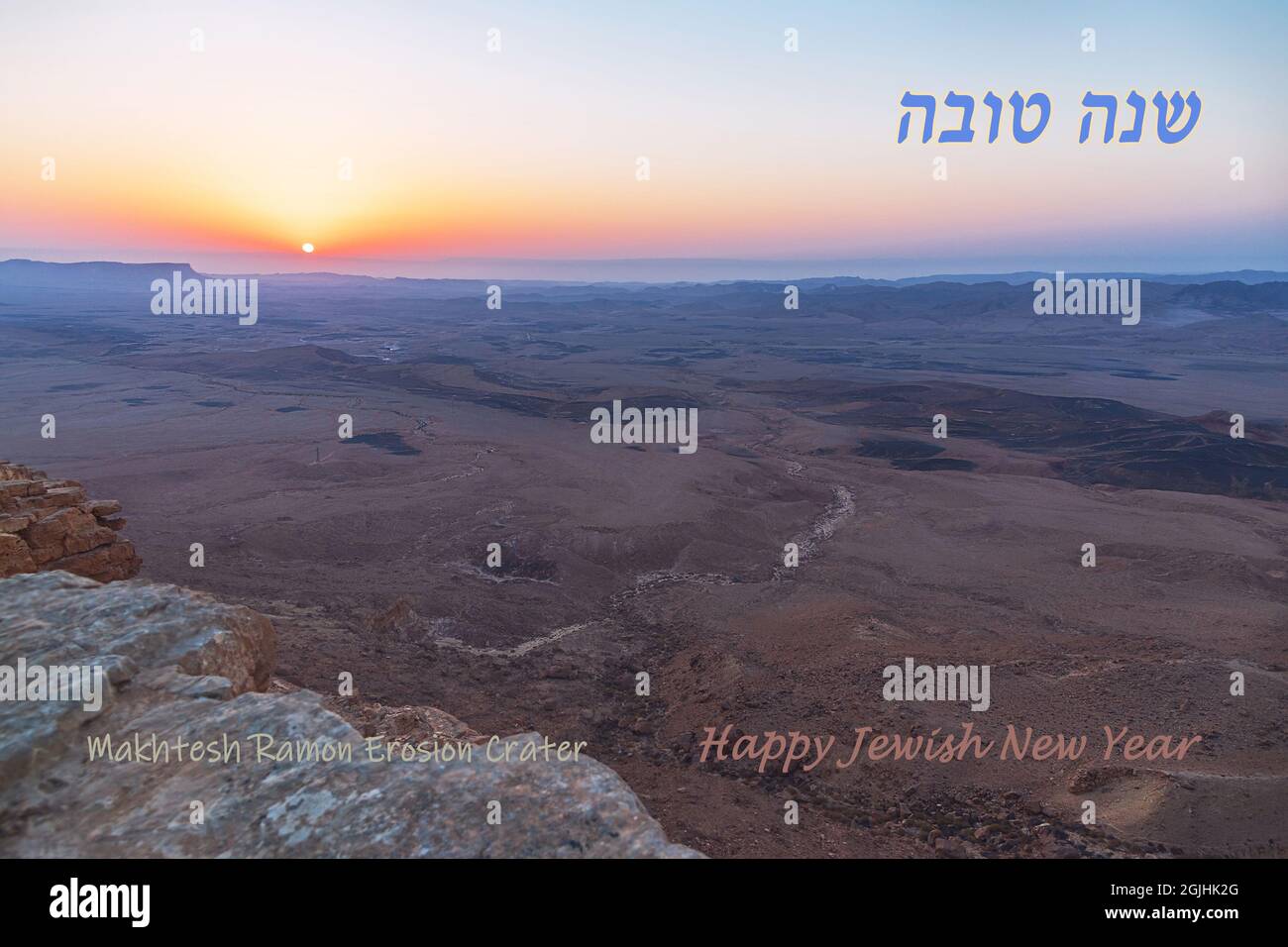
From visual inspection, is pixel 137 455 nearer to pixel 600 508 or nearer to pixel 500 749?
pixel 600 508

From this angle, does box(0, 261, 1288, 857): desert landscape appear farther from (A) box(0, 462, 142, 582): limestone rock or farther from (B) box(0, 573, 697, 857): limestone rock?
(B) box(0, 573, 697, 857): limestone rock

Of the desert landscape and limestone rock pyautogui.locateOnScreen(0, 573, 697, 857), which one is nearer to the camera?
limestone rock pyautogui.locateOnScreen(0, 573, 697, 857)

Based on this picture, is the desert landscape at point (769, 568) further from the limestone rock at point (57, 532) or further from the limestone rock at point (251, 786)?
the limestone rock at point (251, 786)

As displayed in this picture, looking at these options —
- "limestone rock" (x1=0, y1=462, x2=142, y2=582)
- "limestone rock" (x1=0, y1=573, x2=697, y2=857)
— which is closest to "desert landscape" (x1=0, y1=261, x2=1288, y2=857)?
"limestone rock" (x1=0, y1=462, x2=142, y2=582)

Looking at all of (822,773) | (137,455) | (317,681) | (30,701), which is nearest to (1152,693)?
(822,773)

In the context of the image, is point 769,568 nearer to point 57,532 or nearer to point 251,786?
point 57,532

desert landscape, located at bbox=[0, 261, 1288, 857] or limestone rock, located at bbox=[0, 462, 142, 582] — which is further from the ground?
limestone rock, located at bbox=[0, 462, 142, 582]
